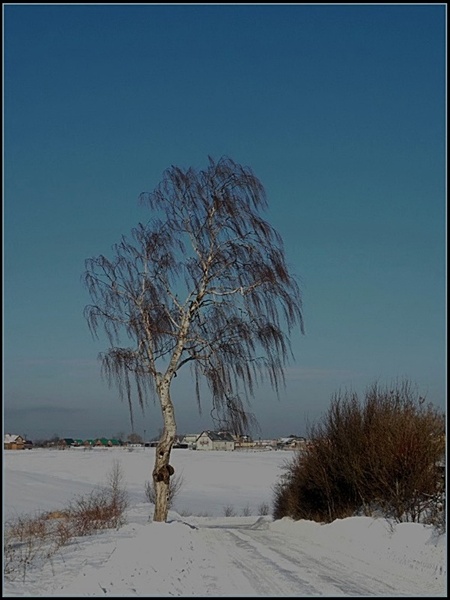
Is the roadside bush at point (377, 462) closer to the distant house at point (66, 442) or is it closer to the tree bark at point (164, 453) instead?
the tree bark at point (164, 453)

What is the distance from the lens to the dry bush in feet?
38.0

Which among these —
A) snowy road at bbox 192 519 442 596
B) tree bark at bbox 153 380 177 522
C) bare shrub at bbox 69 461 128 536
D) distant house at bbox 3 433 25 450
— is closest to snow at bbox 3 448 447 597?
snowy road at bbox 192 519 442 596

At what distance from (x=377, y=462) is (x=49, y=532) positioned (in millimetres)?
8597

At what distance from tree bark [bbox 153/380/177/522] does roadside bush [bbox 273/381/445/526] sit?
486 centimetres

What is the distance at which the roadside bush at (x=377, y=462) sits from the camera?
17.1 metres

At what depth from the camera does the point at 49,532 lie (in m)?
19.2

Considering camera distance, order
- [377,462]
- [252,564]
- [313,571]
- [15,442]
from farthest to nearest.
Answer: [15,442], [377,462], [252,564], [313,571]

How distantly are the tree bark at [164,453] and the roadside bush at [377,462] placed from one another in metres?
4.86

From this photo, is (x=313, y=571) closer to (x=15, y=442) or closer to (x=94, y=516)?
(x=94, y=516)

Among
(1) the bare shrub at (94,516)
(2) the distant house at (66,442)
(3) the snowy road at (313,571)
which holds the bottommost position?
(2) the distant house at (66,442)

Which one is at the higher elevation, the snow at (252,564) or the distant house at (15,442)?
the snow at (252,564)

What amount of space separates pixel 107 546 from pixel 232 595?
14.8 feet

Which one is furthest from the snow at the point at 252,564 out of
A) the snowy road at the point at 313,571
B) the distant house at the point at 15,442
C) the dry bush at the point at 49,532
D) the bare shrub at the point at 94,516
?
the distant house at the point at 15,442

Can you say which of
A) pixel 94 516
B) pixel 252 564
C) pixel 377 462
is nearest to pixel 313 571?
pixel 252 564
